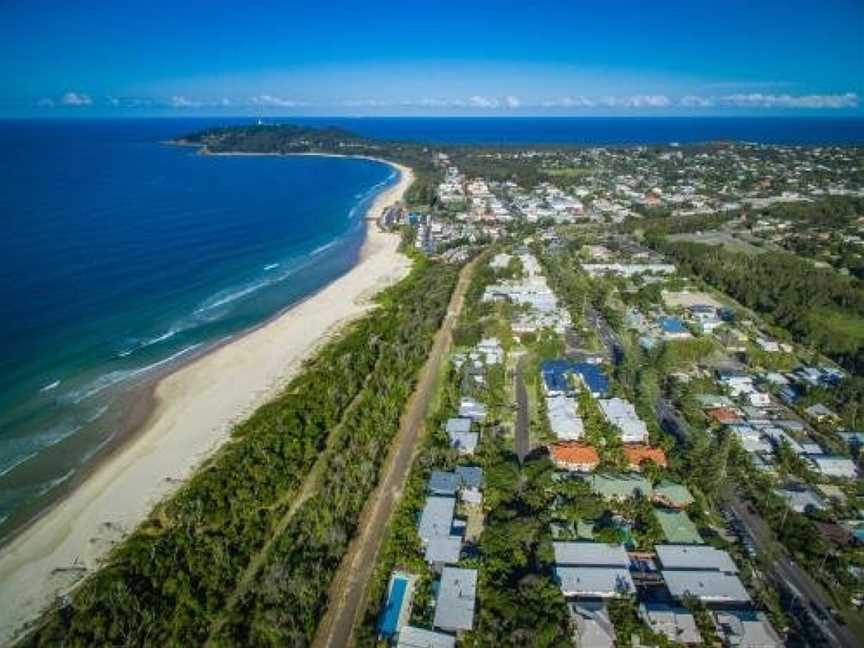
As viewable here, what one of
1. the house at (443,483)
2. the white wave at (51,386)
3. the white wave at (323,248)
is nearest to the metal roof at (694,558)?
the house at (443,483)

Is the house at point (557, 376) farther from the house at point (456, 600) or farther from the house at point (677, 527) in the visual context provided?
the house at point (456, 600)

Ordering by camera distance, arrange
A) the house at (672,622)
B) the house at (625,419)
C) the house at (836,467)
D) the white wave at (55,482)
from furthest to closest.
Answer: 1. the house at (625,419)
2. the house at (836,467)
3. the white wave at (55,482)
4. the house at (672,622)

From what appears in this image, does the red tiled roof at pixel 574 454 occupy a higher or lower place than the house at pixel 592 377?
lower

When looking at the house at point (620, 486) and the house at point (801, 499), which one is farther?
the house at point (620, 486)

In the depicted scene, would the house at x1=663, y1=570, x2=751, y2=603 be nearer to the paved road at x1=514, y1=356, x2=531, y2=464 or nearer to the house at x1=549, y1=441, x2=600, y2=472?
the house at x1=549, y1=441, x2=600, y2=472

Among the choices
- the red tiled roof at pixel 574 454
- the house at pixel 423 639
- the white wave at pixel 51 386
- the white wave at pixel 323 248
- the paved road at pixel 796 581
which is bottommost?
the paved road at pixel 796 581

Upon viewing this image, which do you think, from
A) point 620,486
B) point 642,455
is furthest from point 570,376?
point 620,486

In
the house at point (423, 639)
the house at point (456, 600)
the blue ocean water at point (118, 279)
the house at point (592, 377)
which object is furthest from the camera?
the house at point (592, 377)

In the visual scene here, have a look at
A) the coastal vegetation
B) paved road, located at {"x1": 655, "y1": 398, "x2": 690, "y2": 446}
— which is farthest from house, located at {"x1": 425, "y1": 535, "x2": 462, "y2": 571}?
paved road, located at {"x1": 655, "y1": 398, "x2": 690, "y2": 446}

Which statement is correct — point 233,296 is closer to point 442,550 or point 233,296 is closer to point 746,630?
point 442,550
